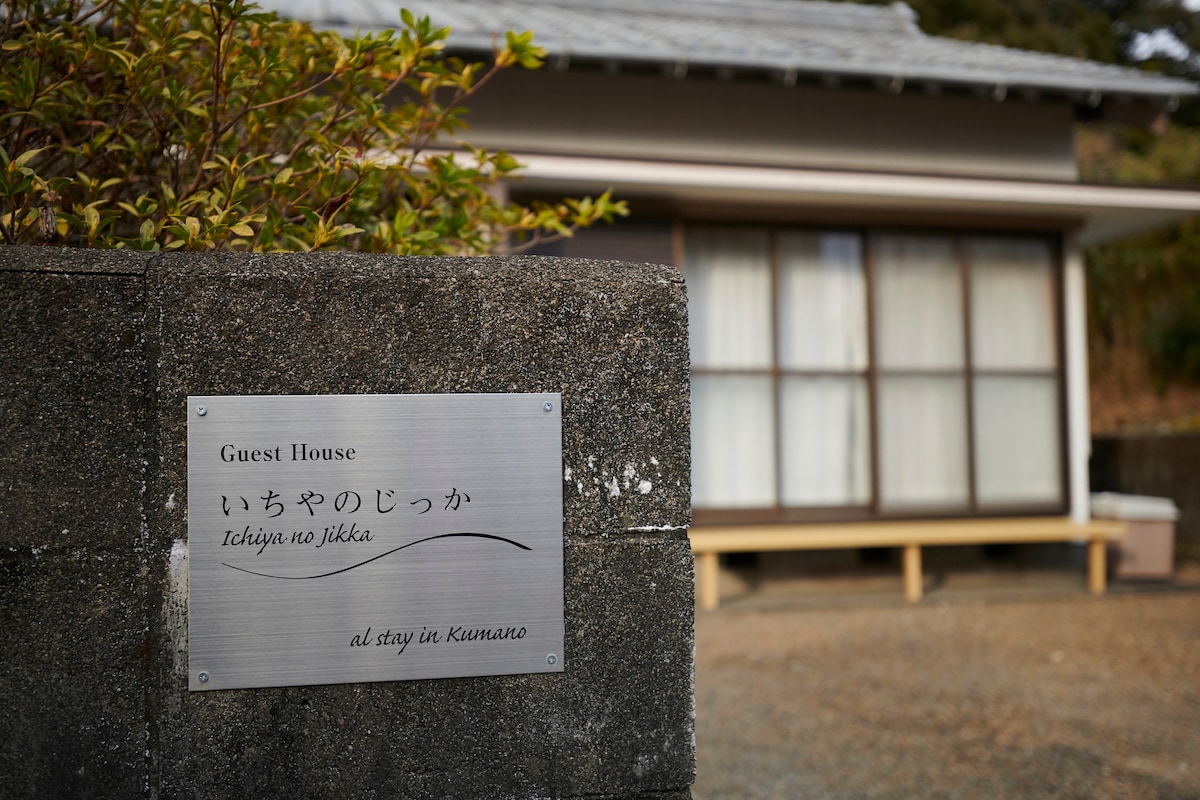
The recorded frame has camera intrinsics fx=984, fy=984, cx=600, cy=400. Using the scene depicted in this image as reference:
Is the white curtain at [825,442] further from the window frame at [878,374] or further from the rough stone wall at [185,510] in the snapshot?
the rough stone wall at [185,510]

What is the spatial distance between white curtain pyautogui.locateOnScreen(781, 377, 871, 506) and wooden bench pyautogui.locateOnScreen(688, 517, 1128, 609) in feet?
0.99

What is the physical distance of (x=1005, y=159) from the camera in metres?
7.27

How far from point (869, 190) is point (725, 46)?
4.60 ft

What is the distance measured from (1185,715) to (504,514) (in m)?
4.07

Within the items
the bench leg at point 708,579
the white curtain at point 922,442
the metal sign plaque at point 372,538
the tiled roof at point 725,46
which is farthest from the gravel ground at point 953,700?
the tiled roof at point 725,46

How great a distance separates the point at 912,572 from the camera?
6.81 m

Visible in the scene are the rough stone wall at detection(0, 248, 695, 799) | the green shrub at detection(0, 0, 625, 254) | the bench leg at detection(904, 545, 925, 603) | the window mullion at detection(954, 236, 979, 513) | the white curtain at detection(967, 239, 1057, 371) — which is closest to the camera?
the rough stone wall at detection(0, 248, 695, 799)

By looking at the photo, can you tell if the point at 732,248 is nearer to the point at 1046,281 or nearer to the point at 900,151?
the point at 900,151

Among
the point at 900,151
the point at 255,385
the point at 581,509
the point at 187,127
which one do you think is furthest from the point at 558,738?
the point at 900,151

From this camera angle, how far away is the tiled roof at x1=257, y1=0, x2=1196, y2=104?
618 centimetres

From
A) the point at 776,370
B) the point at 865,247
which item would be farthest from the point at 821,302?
the point at 776,370

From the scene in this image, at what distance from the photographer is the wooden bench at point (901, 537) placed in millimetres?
6527

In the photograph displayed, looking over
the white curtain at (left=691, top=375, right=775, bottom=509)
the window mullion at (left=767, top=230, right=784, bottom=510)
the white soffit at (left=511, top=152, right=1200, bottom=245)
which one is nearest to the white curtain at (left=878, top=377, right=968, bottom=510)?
the window mullion at (left=767, top=230, right=784, bottom=510)

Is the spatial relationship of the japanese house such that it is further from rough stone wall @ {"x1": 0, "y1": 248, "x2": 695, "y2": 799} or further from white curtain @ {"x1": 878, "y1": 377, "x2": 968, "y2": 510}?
rough stone wall @ {"x1": 0, "y1": 248, "x2": 695, "y2": 799}
